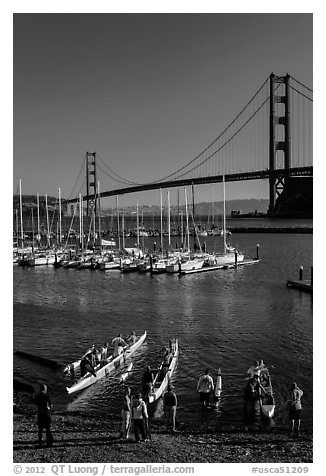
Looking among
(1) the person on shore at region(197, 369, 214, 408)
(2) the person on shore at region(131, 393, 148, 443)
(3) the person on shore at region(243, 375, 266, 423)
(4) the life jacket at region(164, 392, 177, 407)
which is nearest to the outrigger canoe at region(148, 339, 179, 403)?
(1) the person on shore at region(197, 369, 214, 408)

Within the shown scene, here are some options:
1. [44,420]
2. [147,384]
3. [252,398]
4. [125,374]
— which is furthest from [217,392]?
[44,420]

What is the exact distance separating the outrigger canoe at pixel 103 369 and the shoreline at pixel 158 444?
1.84 metres

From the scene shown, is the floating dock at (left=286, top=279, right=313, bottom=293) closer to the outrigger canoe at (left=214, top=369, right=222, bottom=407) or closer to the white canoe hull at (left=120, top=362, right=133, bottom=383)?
the white canoe hull at (left=120, top=362, right=133, bottom=383)

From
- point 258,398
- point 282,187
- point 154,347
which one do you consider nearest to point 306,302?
point 154,347

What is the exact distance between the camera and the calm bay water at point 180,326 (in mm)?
13094

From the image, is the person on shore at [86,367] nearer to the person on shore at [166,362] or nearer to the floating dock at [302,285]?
the person on shore at [166,362]

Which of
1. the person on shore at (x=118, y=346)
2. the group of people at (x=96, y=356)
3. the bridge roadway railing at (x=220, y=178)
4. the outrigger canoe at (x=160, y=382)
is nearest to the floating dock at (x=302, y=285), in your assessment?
the group of people at (x=96, y=356)

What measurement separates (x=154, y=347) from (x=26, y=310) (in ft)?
30.6

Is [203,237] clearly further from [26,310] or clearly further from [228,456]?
[228,456]

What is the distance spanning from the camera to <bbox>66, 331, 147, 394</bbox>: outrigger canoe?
42.4 ft

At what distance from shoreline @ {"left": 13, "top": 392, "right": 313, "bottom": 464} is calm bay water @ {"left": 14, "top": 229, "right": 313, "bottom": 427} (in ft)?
2.91

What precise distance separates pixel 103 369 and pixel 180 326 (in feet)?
23.9

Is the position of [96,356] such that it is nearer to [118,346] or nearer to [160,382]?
[118,346]
